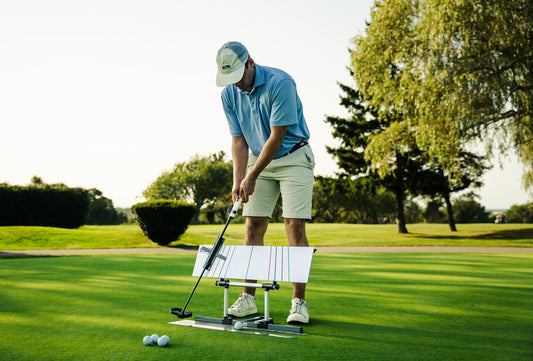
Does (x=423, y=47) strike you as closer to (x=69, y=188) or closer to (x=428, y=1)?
(x=428, y=1)

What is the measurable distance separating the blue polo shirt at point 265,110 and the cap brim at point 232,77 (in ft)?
0.58

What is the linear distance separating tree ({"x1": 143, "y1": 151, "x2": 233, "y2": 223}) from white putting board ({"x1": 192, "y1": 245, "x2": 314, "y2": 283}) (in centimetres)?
5718

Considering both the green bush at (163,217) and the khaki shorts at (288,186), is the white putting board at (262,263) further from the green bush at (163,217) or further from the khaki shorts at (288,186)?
the green bush at (163,217)

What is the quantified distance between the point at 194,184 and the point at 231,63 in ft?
192

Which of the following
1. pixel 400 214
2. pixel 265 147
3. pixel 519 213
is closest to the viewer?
pixel 265 147

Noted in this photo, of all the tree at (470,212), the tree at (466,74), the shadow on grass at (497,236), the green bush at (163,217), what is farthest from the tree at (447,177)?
the tree at (470,212)

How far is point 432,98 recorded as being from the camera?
1512 centimetres

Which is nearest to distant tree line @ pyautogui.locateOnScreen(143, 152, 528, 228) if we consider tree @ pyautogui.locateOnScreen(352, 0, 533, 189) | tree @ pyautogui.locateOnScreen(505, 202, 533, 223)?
tree @ pyautogui.locateOnScreen(505, 202, 533, 223)

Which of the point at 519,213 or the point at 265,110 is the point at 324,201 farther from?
the point at 265,110

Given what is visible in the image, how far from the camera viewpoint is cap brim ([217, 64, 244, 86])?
10.7ft

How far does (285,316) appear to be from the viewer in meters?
3.59

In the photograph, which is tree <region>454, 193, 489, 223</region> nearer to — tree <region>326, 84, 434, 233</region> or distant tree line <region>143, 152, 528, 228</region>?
distant tree line <region>143, 152, 528, 228</region>

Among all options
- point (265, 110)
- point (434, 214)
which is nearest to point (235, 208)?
point (265, 110)

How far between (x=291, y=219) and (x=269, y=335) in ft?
3.16
